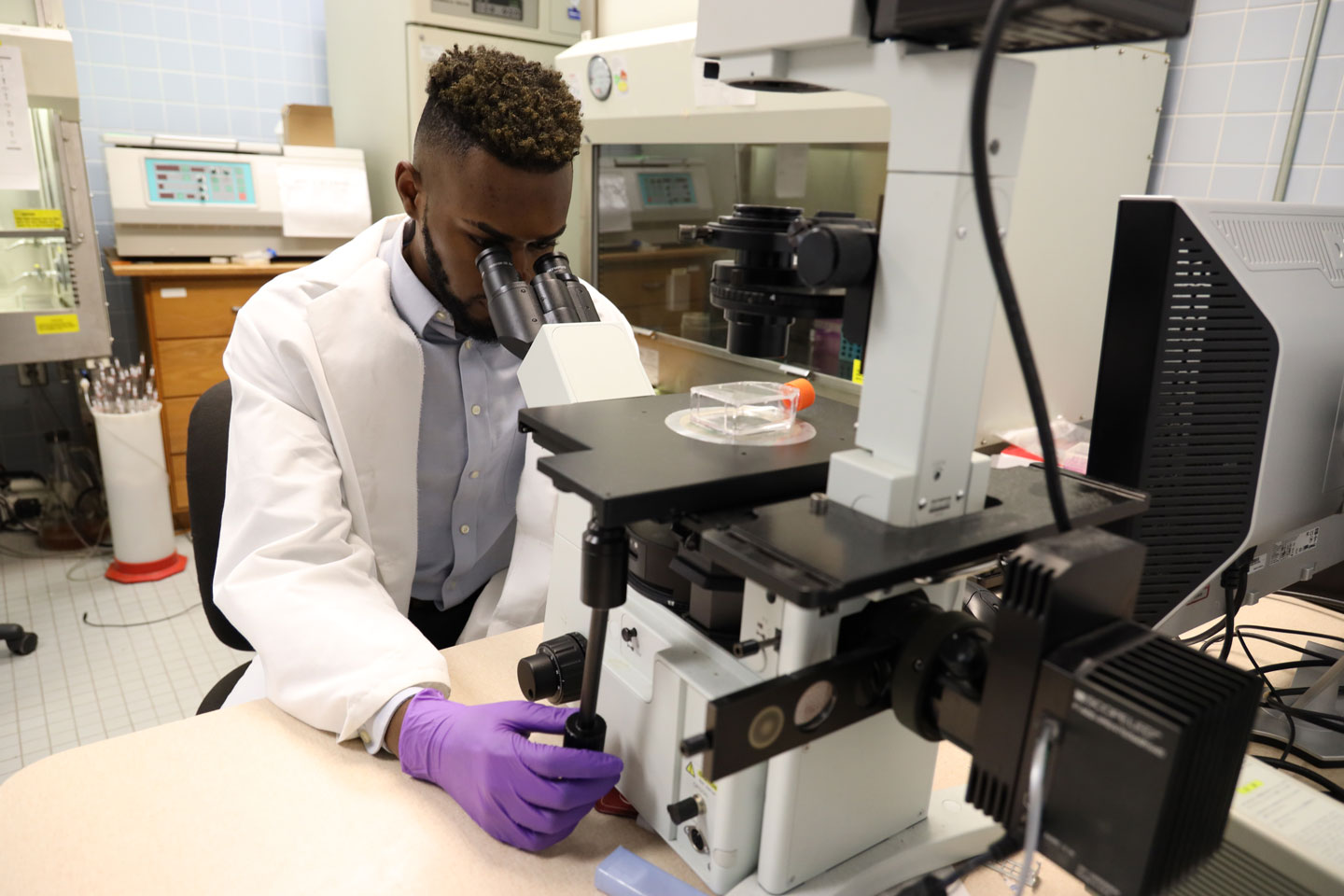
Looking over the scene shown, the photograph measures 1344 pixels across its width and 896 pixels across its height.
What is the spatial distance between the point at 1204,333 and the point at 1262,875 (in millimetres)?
439

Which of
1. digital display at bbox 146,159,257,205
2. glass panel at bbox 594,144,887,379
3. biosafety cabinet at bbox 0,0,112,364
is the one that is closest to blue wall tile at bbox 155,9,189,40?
digital display at bbox 146,159,257,205

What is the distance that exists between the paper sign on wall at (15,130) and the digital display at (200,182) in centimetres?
52

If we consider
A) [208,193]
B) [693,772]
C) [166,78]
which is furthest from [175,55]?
[693,772]

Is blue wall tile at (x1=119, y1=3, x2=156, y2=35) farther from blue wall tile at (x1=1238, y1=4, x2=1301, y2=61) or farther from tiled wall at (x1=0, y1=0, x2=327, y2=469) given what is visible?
blue wall tile at (x1=1238, y1=4, x2=1301, y2=61)

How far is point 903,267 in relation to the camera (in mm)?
575

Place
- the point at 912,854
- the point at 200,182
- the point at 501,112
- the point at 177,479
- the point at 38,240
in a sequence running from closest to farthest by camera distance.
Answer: the point at 912,854
the point at 501,112
the point at 38,240
the point at 200,182
the point at 177,479

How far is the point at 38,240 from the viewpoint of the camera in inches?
95.3

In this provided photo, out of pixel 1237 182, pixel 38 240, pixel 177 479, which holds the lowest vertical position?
pixel 177 479

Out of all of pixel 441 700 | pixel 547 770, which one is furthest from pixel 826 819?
pixel 441 700

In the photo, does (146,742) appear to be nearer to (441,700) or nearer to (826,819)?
(441,700)

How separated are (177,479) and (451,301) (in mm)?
2304

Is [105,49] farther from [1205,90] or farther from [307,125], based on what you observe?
[1205,90]

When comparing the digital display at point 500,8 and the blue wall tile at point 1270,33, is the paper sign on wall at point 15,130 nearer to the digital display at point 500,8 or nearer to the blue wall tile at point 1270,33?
the digital display at point 500,8

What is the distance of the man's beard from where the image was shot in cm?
120
